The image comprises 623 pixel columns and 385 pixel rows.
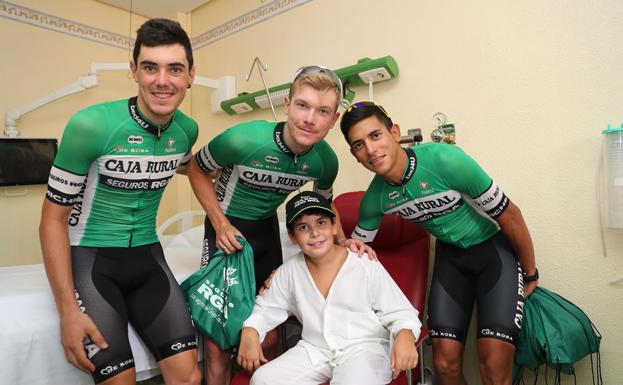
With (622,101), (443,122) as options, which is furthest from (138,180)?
(622,101)

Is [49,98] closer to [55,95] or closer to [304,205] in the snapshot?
[55,95]

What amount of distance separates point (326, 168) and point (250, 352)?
807mm

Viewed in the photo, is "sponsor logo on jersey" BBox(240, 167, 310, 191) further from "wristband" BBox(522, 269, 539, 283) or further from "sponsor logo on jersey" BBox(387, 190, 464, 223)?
"wristband" BBox(522, 269, 539, 283)

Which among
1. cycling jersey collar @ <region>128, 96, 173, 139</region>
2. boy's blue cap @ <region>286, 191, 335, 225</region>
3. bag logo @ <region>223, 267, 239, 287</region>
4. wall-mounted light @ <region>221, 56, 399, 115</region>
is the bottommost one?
bag logo @ <region>223, 267, 239, 287</region>

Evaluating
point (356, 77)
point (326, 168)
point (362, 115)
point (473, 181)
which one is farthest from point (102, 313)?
point (356, 77)

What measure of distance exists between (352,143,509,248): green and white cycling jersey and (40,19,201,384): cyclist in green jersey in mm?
840

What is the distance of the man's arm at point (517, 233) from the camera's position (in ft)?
4.79

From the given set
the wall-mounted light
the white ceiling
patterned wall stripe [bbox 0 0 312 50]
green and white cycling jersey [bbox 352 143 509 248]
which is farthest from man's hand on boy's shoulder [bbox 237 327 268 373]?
the white ceiling

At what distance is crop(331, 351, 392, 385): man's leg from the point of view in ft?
3.72

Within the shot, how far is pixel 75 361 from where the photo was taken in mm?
1142

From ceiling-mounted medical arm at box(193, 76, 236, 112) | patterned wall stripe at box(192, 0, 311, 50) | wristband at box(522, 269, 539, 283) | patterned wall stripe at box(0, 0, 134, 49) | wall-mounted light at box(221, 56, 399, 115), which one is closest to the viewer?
wristband at box(522, 269, 539, 283)

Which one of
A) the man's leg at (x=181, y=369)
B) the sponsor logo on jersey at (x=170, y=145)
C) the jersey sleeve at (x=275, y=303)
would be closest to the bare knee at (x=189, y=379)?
the man's leg at (x=181, y=369)

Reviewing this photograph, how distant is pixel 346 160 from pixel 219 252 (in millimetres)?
1209

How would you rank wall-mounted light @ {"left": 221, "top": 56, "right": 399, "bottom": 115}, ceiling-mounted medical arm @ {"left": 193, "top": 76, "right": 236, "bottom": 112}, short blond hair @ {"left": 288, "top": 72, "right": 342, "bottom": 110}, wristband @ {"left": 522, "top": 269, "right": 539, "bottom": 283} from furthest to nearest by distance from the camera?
ceiling-mounted medical arm @ {"left": 193, "top": 76, "right": 236, "bottom": 112}, wall-mounted light @ {"left": 221, "top": 56, "right": 399, "bottom": 115}, wristband @ {"left": 522, "top": 269, "right": 539, "bottom": 283}, short blond hair @ {"left": 288, "top": 72, "right": 342, "bottom": 110}
